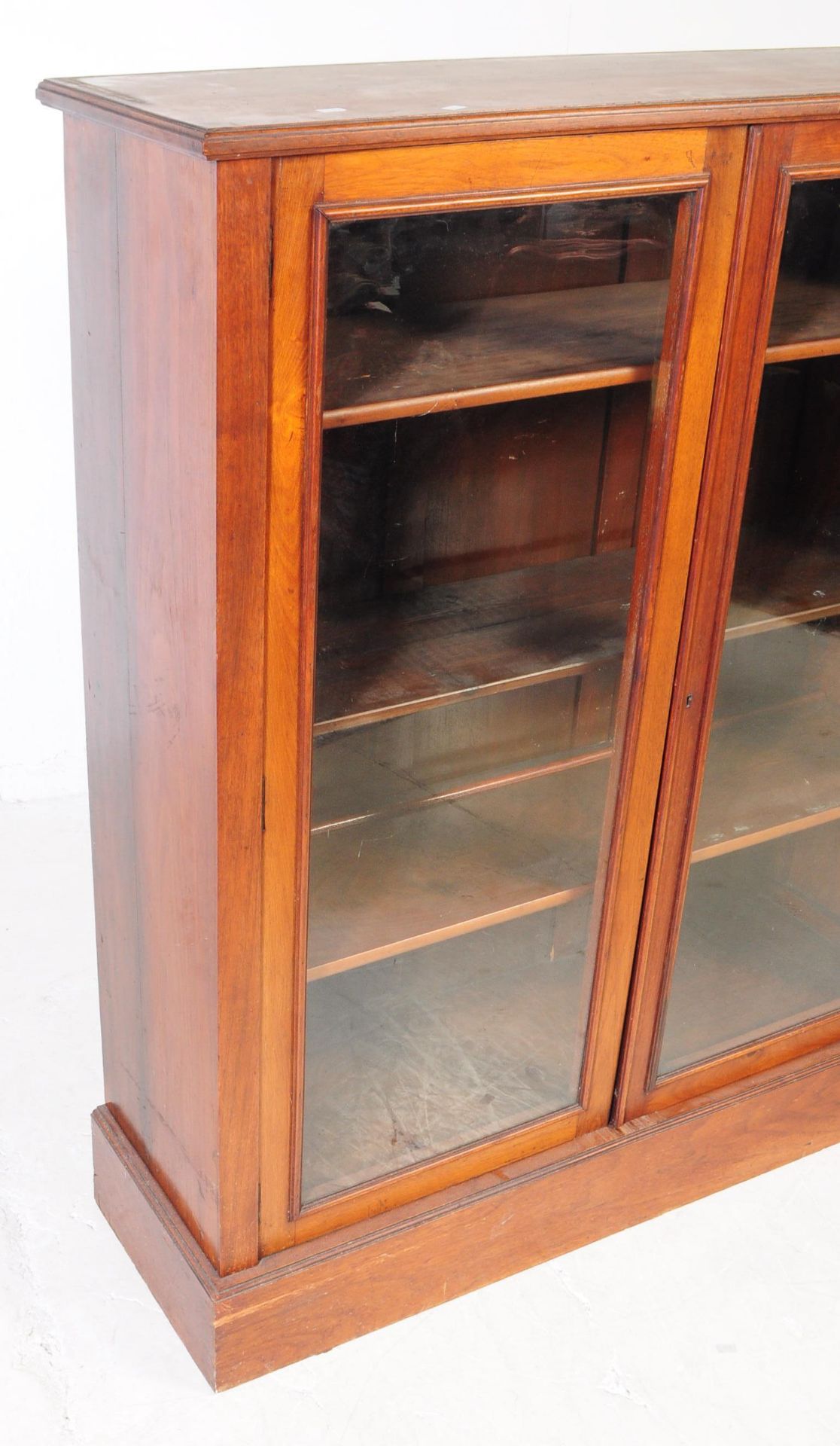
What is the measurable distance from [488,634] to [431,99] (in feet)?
1.84

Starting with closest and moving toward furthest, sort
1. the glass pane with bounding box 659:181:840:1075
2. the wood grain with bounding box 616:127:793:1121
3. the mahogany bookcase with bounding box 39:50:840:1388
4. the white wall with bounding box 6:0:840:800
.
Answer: the mahogany bookcase with bounding box 39:50:840:1388 → the wood grain with bounding box 616:127:793:1121 → the glass pane with bounding box 659:181:840:1075 → the white wall with bounding box 6:0:840:800

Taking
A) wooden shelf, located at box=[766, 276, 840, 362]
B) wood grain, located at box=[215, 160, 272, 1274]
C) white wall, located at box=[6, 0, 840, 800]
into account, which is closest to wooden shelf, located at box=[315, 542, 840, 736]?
wood grain, located at box=[215, 160, 272, 1274]

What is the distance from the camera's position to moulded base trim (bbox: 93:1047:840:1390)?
1.72 meters

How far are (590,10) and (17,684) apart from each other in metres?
1.62

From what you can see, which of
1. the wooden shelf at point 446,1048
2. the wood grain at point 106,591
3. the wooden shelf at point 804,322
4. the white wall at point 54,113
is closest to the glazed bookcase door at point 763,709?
the wooden shelf at point 804,322

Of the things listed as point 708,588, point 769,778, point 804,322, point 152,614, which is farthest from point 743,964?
point 152,614

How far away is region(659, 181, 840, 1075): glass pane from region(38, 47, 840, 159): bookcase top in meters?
0.16

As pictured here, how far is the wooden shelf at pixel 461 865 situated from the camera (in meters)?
1.67

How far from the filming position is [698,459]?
1585mm

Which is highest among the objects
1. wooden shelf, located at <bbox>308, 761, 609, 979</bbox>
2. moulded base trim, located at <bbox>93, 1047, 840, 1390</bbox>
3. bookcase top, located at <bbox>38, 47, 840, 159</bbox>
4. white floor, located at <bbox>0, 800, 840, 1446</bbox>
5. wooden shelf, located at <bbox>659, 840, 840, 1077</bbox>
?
bookcase top, located at <bbox>38, 47, 840, 159</bbox>

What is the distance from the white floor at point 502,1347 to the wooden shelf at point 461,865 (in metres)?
0.49

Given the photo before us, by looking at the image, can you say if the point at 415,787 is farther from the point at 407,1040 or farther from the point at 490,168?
the point at 490,168

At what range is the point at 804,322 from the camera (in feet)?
5.37

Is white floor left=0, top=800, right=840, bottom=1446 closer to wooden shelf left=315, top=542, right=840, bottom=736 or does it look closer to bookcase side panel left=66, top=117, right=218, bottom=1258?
bookcase side panel left=66, top=117, right=218, bottom=1258
